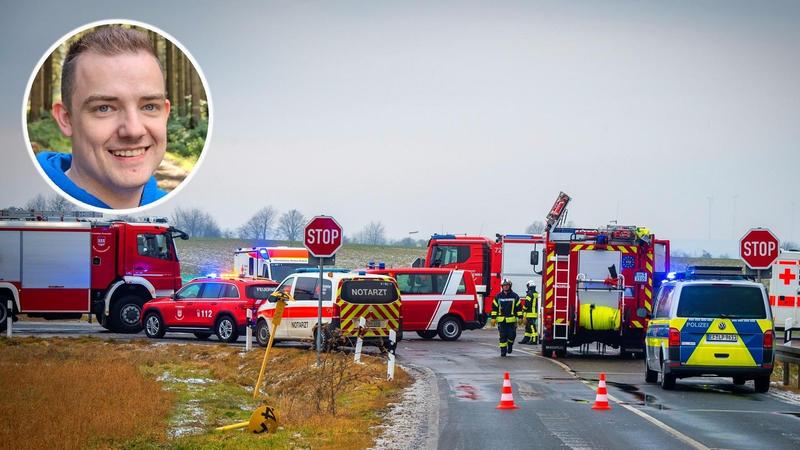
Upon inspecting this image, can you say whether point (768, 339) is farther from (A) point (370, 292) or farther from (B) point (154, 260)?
(B) point (154, 260)

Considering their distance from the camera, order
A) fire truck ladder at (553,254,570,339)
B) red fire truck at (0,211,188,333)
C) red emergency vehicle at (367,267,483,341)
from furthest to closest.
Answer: red fire truck at (0,211,188,333) → red emergency vehicle at (367,267,483,341) → fire truck ladder at (553,254,570,339)

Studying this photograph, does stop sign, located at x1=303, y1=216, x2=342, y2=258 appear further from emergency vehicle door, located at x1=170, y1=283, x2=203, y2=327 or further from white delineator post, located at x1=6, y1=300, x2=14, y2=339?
white delineator post, located at x1=6, y1=300, x2=14, y2=339

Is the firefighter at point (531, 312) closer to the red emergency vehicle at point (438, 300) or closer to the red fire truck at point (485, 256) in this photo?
the red emergency vehicle at point (438, 300)

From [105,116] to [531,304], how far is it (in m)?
23.1

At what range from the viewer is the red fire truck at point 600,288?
96.0 feet

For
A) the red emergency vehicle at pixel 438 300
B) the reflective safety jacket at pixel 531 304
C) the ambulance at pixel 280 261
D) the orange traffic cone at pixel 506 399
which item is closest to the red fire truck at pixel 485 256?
the ambulance at pixel 280 261

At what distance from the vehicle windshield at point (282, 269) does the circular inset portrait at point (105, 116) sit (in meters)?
30.9

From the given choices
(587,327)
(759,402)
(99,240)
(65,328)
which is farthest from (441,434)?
(65,328)

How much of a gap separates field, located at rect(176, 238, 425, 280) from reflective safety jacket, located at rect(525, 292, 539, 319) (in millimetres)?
43459

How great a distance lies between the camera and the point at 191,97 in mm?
12430

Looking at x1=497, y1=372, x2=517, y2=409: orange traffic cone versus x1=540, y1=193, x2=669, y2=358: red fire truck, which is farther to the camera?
x1=540, y1=193, x2=669, y2=358: red fire truck

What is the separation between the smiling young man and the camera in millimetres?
11617

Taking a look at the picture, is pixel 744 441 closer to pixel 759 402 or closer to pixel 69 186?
pixel 759 402

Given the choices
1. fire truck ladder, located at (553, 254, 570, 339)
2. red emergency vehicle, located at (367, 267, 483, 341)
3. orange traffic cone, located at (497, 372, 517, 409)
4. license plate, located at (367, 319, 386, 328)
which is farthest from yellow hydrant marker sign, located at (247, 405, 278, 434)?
red emergency vehicle, located at (367, 267, 483, 341)
